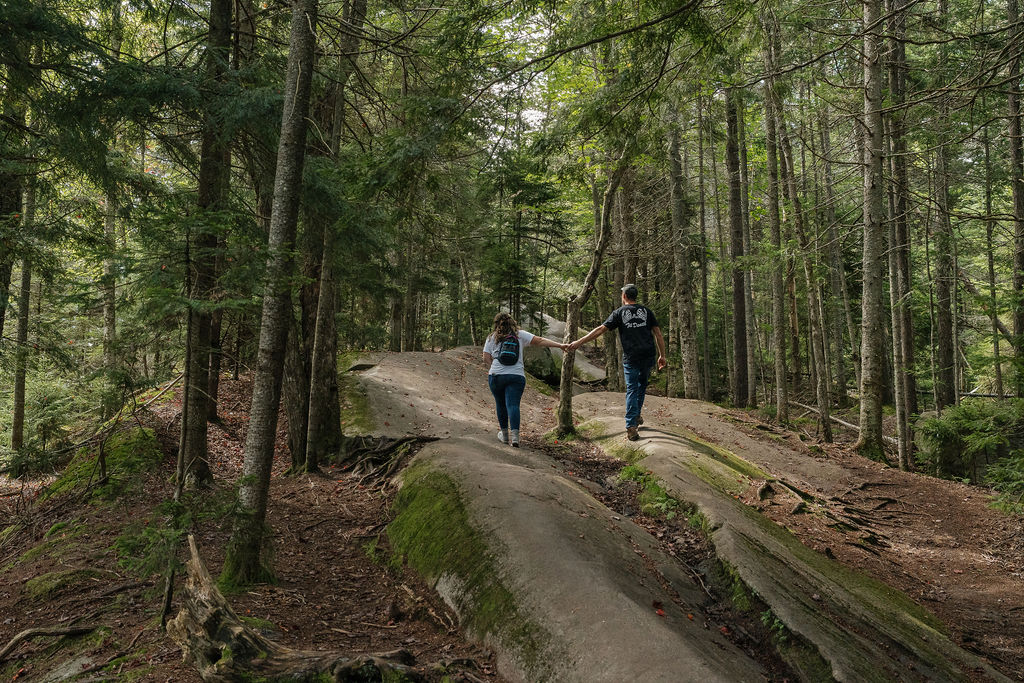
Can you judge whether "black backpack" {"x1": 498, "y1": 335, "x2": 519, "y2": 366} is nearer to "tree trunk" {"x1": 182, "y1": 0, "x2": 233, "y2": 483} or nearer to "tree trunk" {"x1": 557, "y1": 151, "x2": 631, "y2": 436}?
"tree trunk" {"x1": 557, "y1": 151, "x2": 631, "y2": 436}

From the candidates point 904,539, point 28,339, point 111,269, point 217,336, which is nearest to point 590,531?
point 111,269

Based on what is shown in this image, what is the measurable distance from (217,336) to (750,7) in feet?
33.7

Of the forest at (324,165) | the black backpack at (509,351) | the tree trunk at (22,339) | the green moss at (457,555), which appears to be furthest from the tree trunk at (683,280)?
the tree trunk at (22,339)

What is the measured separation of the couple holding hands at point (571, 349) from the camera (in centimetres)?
813

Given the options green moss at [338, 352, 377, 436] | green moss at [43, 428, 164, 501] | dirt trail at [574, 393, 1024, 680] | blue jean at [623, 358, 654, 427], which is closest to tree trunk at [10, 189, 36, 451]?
green moss at [43, 428, 164, 501]

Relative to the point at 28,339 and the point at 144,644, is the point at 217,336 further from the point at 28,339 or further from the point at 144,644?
the point at 144,644

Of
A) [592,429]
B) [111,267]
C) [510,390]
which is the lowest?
[592,429]

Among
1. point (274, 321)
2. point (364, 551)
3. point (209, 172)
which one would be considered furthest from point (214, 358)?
point (274, 321)

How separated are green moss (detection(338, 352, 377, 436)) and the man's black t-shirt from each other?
5113mm

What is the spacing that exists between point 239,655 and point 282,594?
5.39 feet

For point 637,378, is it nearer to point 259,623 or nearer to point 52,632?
point 259,623

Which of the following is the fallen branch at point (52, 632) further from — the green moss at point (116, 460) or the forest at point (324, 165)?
the green moss at point (116, 460)

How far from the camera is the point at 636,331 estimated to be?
8352mm

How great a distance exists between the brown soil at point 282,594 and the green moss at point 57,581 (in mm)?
90
